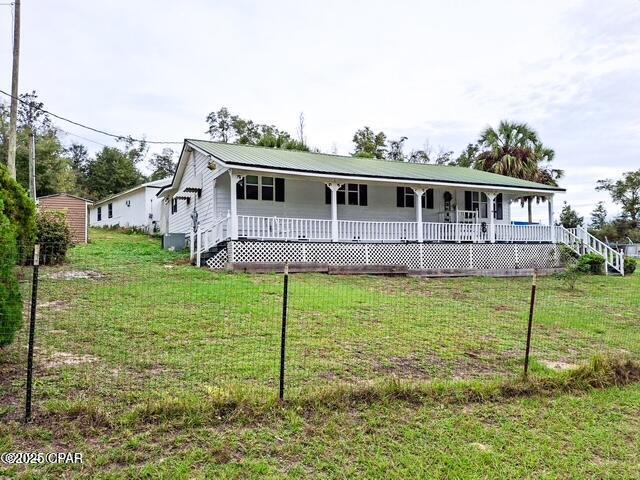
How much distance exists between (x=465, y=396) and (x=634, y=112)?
2356 cm

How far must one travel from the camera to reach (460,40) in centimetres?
1628

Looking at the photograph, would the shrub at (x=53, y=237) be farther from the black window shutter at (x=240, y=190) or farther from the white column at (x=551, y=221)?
the white column at (x=551, y=221)

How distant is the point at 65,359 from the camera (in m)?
5.17

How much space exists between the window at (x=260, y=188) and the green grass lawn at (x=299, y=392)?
768 centimetres

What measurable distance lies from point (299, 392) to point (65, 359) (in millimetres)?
Result: 2752

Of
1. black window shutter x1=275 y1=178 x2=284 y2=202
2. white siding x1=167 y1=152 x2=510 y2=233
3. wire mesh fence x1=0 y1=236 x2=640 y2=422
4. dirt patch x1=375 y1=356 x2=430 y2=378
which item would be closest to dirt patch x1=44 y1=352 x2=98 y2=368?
wire mesh fence x1=0 y1=236 x2=640 y2=422

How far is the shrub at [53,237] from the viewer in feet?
41.0

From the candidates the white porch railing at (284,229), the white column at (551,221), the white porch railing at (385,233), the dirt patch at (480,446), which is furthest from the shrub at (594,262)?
the dirt patch at (480,446)

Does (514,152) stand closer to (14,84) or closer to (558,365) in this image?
(558,365)

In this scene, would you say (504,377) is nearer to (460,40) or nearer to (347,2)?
(347,2)

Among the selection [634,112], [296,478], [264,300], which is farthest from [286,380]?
[634,112]

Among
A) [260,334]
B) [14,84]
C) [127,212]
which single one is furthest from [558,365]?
[127,212]

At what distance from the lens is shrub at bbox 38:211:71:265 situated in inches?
492

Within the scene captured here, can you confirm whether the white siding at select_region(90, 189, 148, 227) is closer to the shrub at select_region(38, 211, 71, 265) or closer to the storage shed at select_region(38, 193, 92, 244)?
the storage shed at select_region(38, 193, 92, 244)
